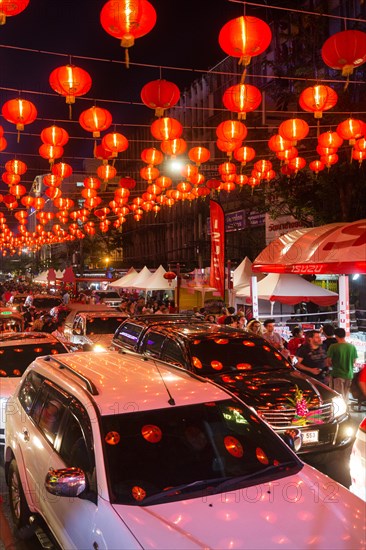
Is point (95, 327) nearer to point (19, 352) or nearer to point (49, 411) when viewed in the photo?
point (19, 352)

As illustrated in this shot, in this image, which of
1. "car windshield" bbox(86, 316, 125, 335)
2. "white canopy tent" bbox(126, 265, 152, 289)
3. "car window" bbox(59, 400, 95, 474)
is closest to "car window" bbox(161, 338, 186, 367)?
"car window" bbox(59, 400, 95, 474)

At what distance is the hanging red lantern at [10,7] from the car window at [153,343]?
5.60m

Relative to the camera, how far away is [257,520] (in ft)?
11.1


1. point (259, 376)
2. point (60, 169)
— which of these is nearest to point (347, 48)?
point (259, 376)

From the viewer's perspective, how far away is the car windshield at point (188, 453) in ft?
12.2

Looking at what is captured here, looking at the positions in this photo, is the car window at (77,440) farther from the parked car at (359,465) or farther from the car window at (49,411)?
the parked car at (359,465)

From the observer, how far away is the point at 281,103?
25.8 m

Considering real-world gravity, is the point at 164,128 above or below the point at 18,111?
below

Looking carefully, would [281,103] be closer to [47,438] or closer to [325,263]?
[325,263]

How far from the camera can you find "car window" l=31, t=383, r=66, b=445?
4.61m

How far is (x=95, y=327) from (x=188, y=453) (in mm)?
11914

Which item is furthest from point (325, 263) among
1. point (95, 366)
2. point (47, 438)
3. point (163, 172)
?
point (163, 172)

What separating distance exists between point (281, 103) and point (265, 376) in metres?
20.8

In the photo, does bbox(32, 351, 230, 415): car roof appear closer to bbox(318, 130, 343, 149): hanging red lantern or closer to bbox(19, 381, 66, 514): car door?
bbox(19, 381, 66, 514): car door
